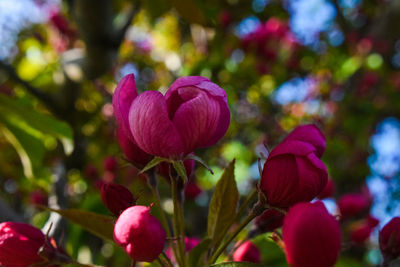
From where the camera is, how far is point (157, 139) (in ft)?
2.09

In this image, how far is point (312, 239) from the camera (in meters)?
0.52

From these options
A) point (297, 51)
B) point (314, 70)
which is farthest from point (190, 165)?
point (314, 70)

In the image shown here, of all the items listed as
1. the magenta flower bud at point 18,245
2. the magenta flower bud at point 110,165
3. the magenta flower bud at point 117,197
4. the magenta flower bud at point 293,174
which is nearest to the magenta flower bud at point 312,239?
the magenta flower bud at point 293,174

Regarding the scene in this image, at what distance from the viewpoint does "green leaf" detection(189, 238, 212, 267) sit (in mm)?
706

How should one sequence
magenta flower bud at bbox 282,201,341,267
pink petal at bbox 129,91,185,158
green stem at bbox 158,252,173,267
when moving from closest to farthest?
magenta flower bud at bbox 282,201,341,267, pink petal at bbox 129,91,185,158, green stem at bbox 158,252,173,267

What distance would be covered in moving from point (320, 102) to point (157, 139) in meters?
4.08

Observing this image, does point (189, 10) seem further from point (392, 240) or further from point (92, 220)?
point (392, 240)

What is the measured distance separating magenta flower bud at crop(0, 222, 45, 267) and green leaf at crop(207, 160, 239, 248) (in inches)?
13.1

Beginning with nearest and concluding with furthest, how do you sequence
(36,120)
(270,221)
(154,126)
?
(154,126) → (270,221) → (36,120)

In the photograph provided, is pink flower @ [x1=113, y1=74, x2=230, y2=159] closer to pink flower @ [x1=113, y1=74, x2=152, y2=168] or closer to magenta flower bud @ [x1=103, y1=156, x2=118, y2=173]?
pink flower @ [x1=113, y1=74, x2=152, y2=168]

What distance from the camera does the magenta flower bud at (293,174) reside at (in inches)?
23.9

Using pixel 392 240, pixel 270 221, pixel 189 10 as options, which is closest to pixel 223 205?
pixel 270 221

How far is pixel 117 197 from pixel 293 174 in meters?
0.31

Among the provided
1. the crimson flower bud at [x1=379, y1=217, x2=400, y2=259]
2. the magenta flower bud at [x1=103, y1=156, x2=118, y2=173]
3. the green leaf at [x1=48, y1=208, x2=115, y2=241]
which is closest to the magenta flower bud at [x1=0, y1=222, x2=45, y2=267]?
the green leaf at [x1=48, y1=208, x2=115, y2=241]
